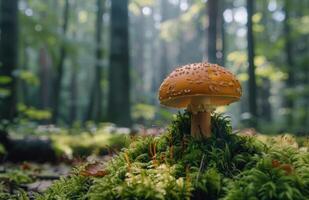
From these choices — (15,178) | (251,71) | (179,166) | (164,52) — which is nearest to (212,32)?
(251,71)

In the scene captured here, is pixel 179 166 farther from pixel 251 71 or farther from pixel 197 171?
pixel 251 71

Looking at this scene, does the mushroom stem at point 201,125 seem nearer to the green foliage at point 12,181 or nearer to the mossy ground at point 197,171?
the mossy ground at point 197,171

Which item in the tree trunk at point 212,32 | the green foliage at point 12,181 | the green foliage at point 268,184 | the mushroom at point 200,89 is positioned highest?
the tree trunk at point 212,32

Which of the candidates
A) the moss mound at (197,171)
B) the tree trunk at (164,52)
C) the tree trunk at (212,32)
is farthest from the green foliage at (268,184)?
the tree trunk at (164,52)

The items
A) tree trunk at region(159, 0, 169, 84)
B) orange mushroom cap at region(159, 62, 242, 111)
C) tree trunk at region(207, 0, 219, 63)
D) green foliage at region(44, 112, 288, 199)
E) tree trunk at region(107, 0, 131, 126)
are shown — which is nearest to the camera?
green foliage at region(44, 112, 288, 199)

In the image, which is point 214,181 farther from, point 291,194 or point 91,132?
point 91,132

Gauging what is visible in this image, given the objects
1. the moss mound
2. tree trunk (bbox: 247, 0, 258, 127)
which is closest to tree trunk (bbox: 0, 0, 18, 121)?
the moss mound

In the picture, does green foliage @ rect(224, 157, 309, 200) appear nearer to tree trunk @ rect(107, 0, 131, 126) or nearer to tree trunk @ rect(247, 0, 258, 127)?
tree trunk @ rect(107, 0, 131, 126)

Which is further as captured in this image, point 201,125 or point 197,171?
point 201,125
